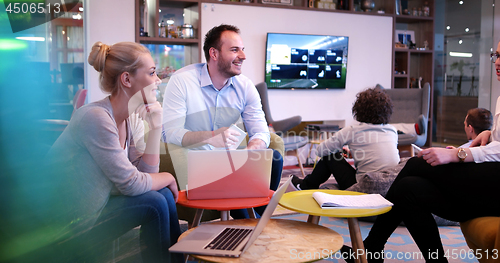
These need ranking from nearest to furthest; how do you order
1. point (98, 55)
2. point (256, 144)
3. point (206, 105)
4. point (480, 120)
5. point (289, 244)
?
point (289, 244) → point (98, 55) → point (256, 144) → point (206, 105) → point (480, 120)

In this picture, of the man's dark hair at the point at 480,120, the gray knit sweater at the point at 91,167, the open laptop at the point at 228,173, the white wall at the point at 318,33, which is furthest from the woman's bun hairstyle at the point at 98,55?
the white wall at the point at 318,33

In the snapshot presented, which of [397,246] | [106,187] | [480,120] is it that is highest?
[480,120]

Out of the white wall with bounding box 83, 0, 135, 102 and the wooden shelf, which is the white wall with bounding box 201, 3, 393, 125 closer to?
the wooden shelf

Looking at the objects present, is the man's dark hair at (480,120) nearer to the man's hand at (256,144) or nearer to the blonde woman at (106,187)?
the man's hand at (256,144)

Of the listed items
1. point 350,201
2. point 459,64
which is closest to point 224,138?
point 350,201

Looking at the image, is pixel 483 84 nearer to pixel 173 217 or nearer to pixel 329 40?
pixel 329 40

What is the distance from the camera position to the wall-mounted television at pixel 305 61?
17.5ft

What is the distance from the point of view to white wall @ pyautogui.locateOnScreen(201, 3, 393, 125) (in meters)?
Answer: 5.18

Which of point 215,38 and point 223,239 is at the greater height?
point 215,38

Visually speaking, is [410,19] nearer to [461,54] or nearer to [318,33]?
[461,54]

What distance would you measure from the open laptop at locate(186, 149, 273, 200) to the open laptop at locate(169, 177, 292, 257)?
213 mm

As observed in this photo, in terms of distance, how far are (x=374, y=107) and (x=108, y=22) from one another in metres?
3.24

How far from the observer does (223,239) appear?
1246 millimetres

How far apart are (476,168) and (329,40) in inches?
166
